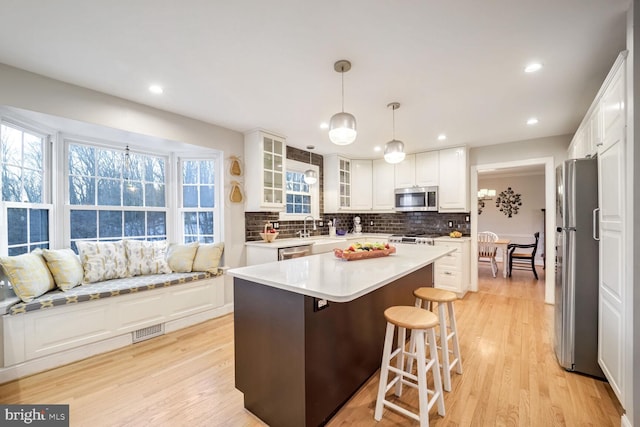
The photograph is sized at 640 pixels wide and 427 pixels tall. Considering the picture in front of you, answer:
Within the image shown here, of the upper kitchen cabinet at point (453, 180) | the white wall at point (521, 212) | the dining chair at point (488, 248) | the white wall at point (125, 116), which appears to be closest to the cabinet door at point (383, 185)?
the upper kitchen cabinet at point (453, 180)

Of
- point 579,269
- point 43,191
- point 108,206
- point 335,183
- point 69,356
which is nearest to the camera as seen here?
point 579,269

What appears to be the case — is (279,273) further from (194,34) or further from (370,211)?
(370,211)

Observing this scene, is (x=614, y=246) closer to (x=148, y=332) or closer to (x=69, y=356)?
(x=148, y=332)

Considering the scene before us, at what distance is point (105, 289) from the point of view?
260 cm

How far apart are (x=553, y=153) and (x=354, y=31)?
3886 mm

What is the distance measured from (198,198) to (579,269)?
409cm

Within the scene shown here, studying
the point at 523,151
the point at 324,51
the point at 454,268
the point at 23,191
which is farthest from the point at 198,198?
the point at 523,151

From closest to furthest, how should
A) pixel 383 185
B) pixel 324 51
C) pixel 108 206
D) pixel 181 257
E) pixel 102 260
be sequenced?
pixel 324 51
pixel 102 260
pixel 108 206
pixel 181 257
pixel 383 185

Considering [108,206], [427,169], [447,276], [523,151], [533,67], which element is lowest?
[447,276]

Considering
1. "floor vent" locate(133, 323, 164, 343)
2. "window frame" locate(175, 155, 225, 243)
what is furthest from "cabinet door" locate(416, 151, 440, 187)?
"floor vent" locate(133, 323, 164, 343)

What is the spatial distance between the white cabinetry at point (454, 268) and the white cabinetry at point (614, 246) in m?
2.15

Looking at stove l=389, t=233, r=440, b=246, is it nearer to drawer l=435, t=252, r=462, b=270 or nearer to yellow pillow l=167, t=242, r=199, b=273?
drawer l=435, t=252, r=462, b=270

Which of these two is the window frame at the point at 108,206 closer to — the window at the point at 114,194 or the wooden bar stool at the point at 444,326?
the window at the point at 114,194

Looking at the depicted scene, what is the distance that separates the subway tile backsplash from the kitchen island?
2122 millimetres
